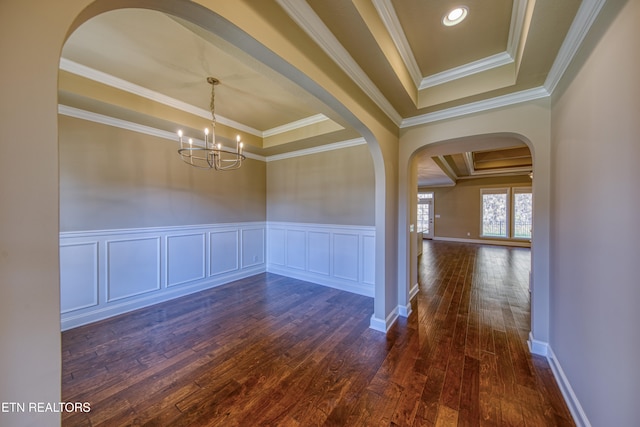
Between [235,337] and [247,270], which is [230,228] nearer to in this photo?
[247,270]

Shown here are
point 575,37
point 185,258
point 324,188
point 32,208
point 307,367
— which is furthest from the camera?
point 324,188

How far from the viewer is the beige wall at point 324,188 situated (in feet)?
12.2

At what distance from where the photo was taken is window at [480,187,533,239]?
8391 mm

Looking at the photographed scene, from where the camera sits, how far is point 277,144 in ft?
13.3

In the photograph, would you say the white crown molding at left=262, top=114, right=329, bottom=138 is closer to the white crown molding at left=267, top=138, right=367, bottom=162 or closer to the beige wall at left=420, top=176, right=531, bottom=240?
the white crown molding at left=267, top=138, right=367, bottom=162

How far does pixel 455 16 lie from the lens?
1703 millimetres

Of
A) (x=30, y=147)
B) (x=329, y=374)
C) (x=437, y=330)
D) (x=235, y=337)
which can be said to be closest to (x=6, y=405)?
(x=30, y=147)

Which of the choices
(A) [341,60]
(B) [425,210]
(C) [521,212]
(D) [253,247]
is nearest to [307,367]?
(A) [341,60]

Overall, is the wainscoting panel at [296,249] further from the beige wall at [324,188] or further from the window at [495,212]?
the window at [495,212]

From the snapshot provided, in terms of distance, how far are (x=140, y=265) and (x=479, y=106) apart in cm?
464

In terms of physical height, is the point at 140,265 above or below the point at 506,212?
below

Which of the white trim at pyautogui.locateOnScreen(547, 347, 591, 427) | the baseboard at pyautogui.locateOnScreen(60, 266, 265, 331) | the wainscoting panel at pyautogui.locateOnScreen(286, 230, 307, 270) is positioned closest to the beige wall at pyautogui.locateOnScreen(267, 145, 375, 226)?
the wainscoting panel at pyautogui.locateOnScreen(286, 230, 307, 270)

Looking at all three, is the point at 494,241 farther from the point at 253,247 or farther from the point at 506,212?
the point at 253,247

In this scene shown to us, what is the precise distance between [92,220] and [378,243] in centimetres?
347
